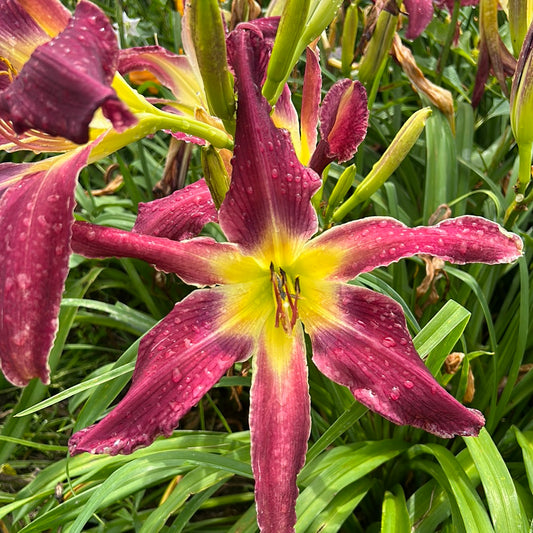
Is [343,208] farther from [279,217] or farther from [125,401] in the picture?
[125,401]

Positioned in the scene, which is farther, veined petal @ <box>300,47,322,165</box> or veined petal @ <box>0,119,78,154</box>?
veined petal @ <box>300,47,322,165</box>

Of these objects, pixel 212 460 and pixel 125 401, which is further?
pixel 212 460

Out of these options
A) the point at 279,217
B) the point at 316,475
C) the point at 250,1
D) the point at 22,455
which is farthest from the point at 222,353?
the point at 22,455

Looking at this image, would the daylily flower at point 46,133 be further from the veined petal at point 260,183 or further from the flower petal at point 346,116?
the flower petal at point 346,116

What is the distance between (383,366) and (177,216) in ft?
1.31

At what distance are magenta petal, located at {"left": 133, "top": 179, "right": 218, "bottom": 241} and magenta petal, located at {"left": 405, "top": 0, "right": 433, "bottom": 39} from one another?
70cm

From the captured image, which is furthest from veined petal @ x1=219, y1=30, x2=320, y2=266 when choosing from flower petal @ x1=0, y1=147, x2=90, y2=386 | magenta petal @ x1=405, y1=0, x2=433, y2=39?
magenta petal @ x1=405, y1=0, x2=433, y2=39

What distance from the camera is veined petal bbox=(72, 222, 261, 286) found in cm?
76

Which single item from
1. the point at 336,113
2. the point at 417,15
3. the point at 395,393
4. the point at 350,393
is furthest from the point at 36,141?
the point at 417,15

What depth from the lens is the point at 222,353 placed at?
2.68ft

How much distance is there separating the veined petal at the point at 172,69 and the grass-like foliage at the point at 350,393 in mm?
173

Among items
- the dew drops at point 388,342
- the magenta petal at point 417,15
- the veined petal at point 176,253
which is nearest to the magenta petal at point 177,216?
the veined petal at point 176,253

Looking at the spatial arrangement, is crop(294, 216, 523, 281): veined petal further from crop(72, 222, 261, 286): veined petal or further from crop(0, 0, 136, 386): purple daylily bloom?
crop(0, 0, 136, 386): purple daylily bloom

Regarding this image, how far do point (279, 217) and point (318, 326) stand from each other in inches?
6.9
